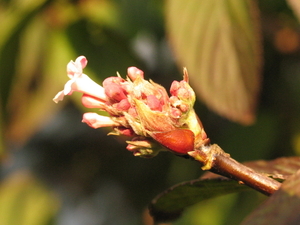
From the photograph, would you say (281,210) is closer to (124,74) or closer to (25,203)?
(124,74)

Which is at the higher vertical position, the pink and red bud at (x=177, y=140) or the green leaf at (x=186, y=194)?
the pink and red bud at (x=177, y=140)

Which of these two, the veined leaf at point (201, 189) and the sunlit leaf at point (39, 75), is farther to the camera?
the sunlit leaf at point (39, 75)

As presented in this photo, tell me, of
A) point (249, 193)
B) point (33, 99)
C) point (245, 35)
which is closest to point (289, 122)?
point (249, 193)

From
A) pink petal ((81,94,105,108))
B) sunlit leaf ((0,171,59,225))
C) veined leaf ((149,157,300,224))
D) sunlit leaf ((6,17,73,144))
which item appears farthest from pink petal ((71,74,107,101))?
sunlit leaf ((0,171,59,225))

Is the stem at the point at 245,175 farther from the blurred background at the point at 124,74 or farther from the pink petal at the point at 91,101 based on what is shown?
the blurred background at the point at 124,74

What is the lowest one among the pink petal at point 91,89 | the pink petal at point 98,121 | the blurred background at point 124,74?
the blurred background at point 124,74

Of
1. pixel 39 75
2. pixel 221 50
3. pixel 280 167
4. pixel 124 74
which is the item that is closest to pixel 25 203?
pixel 39 75

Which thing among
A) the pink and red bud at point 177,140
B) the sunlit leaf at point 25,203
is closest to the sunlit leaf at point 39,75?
the sunlit leaf at point 25,203
